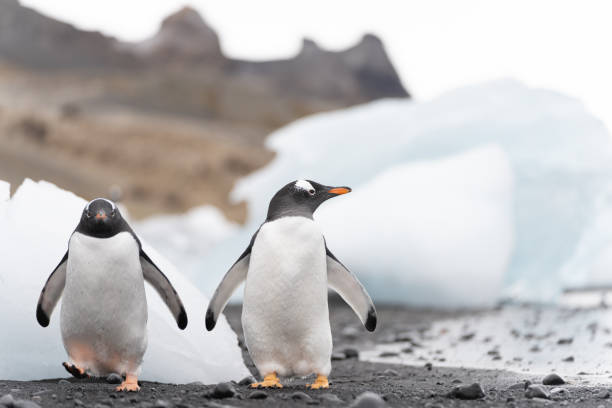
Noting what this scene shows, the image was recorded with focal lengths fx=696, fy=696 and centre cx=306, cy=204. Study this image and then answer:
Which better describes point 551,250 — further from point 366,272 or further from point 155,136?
point 155,136

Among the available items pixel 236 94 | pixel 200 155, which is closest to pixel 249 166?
pixel 200 155

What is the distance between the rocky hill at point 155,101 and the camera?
24.1 meters

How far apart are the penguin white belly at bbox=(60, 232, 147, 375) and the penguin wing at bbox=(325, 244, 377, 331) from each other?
78 centimetres

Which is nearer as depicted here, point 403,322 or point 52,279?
point 52,279

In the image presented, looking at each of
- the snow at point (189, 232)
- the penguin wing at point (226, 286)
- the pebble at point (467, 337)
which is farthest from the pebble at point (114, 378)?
the snow at point (189, 232)

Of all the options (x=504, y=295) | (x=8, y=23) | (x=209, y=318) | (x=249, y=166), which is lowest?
(x=209, y=318)

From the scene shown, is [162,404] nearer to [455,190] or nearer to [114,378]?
[114,378]

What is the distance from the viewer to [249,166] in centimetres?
2423

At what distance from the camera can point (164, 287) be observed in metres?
2.77

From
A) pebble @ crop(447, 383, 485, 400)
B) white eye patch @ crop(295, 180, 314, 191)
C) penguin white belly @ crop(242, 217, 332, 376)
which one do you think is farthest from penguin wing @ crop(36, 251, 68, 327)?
pebble @ crop(447, 383, 485, 400)

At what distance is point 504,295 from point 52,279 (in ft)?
18.9

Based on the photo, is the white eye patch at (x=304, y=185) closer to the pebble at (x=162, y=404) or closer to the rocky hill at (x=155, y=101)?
the pebble at (x=162, y=404)

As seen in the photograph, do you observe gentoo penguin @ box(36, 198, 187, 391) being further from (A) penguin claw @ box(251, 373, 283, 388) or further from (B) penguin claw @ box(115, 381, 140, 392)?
(A) penguin claw @ box(251, 373, 283, 388)

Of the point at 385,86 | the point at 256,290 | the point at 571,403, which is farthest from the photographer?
the point at 385,86
